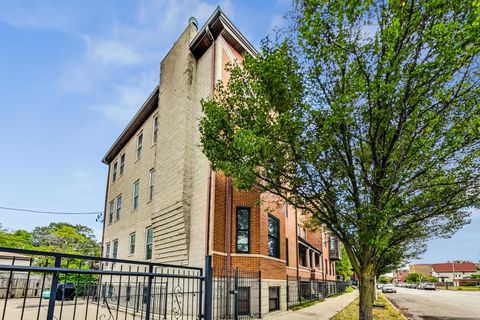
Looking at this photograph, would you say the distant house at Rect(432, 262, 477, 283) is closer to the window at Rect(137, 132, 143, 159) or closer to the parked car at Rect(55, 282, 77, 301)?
the window at Rect(137, 132, 143, 159)

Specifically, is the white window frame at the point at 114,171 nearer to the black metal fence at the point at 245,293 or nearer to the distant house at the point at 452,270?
the black metal fence at the point at 245,293

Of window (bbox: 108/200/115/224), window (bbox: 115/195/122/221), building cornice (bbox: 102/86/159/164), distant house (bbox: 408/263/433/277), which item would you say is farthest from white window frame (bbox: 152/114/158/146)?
distant house (bbox: 408/263/433/277)

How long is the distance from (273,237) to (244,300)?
4.17m

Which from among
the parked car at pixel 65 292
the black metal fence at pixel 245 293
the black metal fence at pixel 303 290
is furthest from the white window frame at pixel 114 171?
the parked car at pixel 65 292

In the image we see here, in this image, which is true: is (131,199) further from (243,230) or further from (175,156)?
(243,230)

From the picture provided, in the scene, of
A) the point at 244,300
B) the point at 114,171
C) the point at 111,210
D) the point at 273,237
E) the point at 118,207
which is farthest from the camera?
the point at 114,171

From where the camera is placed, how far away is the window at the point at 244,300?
12.7 metres

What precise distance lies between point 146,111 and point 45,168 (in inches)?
962

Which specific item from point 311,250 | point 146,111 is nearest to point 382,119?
point 146,111

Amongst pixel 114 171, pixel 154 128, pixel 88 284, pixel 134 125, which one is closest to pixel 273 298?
pixel 154 128

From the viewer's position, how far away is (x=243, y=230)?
1421 centimetres

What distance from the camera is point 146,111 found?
2053 cm

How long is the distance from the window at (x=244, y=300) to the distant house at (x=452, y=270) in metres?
131

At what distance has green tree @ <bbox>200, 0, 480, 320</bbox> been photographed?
315 inches
